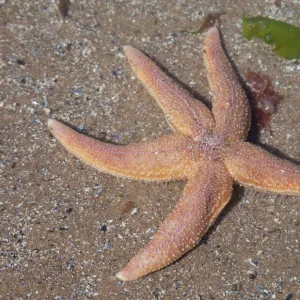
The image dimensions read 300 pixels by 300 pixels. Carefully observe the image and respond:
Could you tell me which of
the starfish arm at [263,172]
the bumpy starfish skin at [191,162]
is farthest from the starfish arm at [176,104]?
the starfish arm at [263,172]

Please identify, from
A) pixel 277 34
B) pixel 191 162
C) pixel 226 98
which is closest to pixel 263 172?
pixel 191 162

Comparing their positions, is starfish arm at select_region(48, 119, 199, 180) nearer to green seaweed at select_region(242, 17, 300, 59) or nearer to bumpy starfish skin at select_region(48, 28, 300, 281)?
bumpy starfish skin at select_region(48, 28, 300, 281)

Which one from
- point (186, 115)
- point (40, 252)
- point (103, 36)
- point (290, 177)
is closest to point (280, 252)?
point (290, 177)

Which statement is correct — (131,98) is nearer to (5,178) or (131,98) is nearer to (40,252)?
(5,178)

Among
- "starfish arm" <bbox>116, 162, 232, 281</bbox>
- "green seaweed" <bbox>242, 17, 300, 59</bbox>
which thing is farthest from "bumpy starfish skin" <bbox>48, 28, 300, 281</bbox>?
"green seaweed" <bbox>242, 17, 300, 59</bbox>

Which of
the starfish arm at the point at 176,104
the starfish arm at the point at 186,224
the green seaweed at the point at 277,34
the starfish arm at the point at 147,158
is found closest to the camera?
the starfish arm at the point at 186,224

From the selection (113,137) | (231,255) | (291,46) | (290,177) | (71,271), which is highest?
(291,46)

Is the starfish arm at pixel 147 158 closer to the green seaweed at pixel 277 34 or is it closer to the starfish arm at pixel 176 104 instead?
the starfish arm at pixel 176 104
